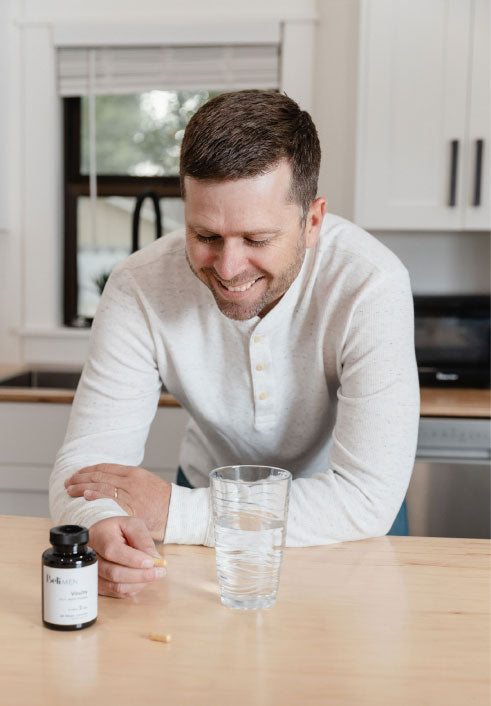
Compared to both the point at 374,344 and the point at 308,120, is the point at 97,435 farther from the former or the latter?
the point at 308,120

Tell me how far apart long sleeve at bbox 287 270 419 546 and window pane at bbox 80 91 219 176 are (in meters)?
2.12

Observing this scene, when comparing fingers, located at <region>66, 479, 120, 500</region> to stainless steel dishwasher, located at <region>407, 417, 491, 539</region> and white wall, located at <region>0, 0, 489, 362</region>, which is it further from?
white wall, located at <region>0, 0, 489, 362</region>

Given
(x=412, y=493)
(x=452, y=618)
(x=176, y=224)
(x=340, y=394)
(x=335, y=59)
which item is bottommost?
(x=412, y=493)

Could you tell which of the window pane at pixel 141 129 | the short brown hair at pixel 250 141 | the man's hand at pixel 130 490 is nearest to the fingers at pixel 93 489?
the man's hand at pixel 130 490

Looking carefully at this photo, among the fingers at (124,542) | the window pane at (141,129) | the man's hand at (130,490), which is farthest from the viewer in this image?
the window pane at (141,129)

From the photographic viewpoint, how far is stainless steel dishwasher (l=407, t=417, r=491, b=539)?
2443 mm

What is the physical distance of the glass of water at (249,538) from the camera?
896mm

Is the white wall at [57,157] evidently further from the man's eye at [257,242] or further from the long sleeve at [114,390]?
the man's eye at [257,242]

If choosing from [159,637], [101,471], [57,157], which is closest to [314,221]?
[101,471]

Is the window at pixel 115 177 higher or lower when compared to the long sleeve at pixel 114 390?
higher

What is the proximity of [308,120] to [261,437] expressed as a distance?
562mm

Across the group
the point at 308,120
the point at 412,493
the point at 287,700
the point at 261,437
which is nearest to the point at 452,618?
the point at 287,700

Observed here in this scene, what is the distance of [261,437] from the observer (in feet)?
4.82

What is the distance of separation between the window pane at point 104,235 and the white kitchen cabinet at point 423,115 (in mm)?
884
